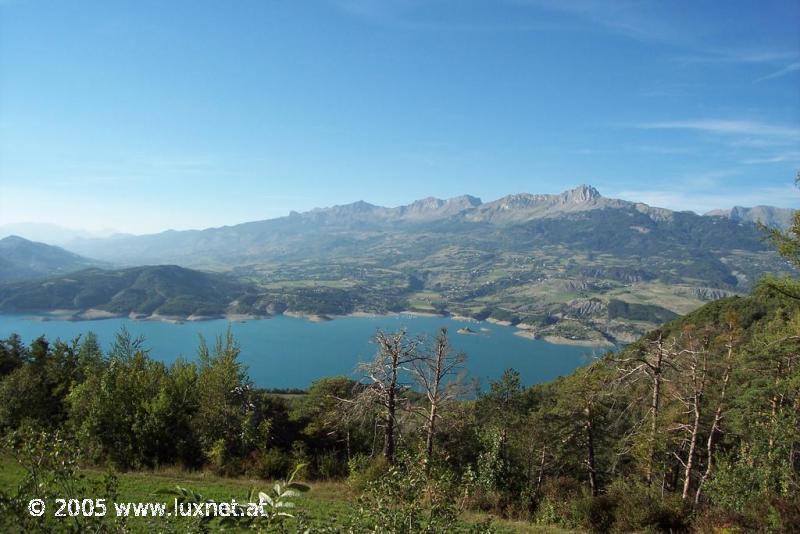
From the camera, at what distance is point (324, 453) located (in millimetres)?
15359

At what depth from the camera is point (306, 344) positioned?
360 ft

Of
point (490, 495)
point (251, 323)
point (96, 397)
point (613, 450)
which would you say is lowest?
point (251, 323)

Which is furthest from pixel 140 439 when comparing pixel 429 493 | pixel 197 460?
pixel 429 493

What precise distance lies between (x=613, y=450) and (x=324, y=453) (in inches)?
437

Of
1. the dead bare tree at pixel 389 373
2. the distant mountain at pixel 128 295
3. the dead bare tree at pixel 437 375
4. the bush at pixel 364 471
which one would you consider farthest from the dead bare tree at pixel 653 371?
the distant mountain at pixel 128 295

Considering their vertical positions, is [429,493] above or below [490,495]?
above

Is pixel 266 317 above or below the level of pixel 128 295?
below

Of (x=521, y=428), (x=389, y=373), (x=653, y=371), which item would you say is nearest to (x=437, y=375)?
(x=389, y=373)

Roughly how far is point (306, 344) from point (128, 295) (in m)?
78.8

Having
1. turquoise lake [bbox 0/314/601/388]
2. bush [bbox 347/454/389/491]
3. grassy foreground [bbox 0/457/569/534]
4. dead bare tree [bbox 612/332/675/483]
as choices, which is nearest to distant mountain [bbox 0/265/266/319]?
turquoise lake [bbox 0/314/601/388]

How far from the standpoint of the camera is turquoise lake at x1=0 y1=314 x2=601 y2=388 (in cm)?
8750

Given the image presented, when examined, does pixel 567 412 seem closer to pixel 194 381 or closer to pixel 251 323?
pixel 194 381

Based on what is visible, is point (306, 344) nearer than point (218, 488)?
No

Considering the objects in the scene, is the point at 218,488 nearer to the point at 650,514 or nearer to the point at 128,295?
the point at 650,514
